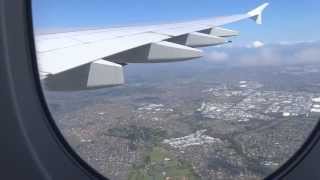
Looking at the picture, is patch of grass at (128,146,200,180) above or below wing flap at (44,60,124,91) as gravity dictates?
below

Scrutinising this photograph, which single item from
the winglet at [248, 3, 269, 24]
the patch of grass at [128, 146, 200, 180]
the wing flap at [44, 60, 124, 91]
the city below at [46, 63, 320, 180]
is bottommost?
the patch of grass at [128, 146, 200, 180]

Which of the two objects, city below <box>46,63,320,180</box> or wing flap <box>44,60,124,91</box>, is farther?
city below <box>46,63,320,180</box>

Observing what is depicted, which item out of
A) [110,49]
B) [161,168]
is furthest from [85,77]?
[161,168]

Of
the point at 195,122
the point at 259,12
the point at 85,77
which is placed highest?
the point at 259,12

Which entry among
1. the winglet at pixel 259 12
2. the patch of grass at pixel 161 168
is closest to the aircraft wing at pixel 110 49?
the winglet at pixel 259 12

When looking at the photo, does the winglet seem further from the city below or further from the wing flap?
the wing flap

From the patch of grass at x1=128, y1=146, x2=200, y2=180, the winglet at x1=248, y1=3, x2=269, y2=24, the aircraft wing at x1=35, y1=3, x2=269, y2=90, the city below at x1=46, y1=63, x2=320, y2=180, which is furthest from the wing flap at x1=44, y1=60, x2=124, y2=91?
the winglet at x1=248, y1=3, x2=269, y2=24

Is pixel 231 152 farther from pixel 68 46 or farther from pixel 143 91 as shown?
pixel 68 46

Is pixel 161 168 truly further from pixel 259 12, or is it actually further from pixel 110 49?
pixel 259 12

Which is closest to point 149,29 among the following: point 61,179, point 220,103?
point 220,103
